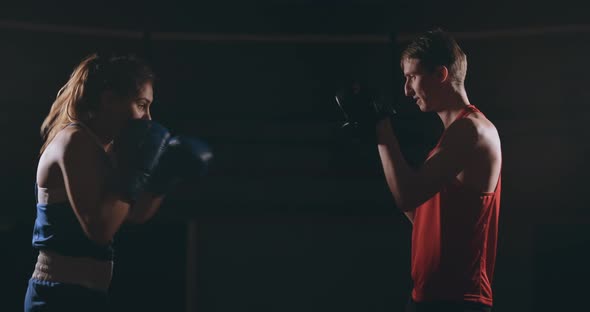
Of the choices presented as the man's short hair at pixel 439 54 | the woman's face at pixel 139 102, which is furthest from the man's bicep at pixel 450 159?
the woman's face at pixel 139 102

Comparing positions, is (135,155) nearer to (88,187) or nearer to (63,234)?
(88,187)

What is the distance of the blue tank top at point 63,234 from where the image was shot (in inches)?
65.4

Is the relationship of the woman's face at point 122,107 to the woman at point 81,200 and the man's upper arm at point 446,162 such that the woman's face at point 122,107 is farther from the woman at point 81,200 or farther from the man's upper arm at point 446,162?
the man's upper arm at point 446,162

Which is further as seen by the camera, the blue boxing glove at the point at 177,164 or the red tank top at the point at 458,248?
the blue boxing glove at the point at 177,164

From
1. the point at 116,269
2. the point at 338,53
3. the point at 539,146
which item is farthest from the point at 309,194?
the point at 539,146

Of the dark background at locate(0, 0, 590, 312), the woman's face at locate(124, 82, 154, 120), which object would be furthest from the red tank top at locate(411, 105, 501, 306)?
the dark background at locate(0, 0, 590, 312)

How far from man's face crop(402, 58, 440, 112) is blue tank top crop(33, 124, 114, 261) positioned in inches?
43.3

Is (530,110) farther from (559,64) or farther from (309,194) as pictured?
(309,194)

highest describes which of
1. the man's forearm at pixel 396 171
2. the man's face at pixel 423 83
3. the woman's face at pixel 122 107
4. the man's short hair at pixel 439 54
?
the man's short hair at pixel 439 54

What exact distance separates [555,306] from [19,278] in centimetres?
365

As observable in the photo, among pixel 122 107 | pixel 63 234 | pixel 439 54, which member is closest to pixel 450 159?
pixel 439 54

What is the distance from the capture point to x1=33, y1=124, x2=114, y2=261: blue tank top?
1.66m

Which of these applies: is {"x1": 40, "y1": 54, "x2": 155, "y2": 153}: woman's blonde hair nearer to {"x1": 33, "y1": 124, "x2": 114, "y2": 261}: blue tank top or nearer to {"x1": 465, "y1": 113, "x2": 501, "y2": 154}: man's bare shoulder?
{"x1": 33, "y1": 124, "x2": 114, "y2": 261}: blue tank top

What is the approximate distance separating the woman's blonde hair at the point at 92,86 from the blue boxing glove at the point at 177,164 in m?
0.28
